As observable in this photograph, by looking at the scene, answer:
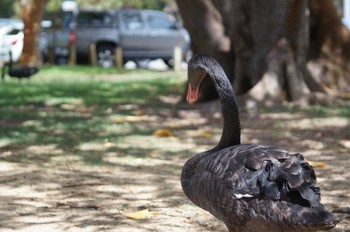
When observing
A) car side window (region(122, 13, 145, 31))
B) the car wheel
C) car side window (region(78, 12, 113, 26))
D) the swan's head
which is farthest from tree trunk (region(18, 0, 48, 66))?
the swan's head

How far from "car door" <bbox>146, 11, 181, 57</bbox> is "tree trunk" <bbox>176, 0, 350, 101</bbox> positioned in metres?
15.0

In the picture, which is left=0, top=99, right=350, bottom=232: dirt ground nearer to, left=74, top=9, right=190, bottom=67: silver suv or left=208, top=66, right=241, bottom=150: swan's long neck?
left=208, top=66, right=241, bottom=150: swan's long neck

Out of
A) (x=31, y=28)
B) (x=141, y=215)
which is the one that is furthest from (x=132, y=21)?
(x=141, y=215)

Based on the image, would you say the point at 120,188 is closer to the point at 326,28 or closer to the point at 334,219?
the point at 334,219

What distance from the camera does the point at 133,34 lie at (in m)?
27.7

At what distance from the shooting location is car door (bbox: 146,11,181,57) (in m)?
28.0

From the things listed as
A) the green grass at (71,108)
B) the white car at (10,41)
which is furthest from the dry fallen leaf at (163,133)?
the white car at (10,41)

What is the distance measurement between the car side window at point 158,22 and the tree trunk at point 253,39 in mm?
15484

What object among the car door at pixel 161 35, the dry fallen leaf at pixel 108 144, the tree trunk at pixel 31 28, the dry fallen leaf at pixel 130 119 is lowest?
the car door at pixel 161 35

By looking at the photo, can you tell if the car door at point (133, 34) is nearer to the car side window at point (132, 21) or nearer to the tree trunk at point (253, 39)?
the car side window at point (132, 21)

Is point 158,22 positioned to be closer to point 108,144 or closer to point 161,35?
point 161,35

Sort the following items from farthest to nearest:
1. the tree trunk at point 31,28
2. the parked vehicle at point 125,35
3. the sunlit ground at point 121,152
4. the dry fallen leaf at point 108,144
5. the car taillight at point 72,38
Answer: the parked vehicle at point 125,35, the car taillight at point 72,38, the tree trunk at point 31,28, the dry fallen leaf at point 108,144, the sunlit ground at point 121,152

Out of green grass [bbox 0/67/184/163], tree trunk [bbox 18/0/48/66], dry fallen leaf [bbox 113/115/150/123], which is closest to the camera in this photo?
green grass [bbox 0/67/184/163]

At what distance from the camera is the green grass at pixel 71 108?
8.94 metres
